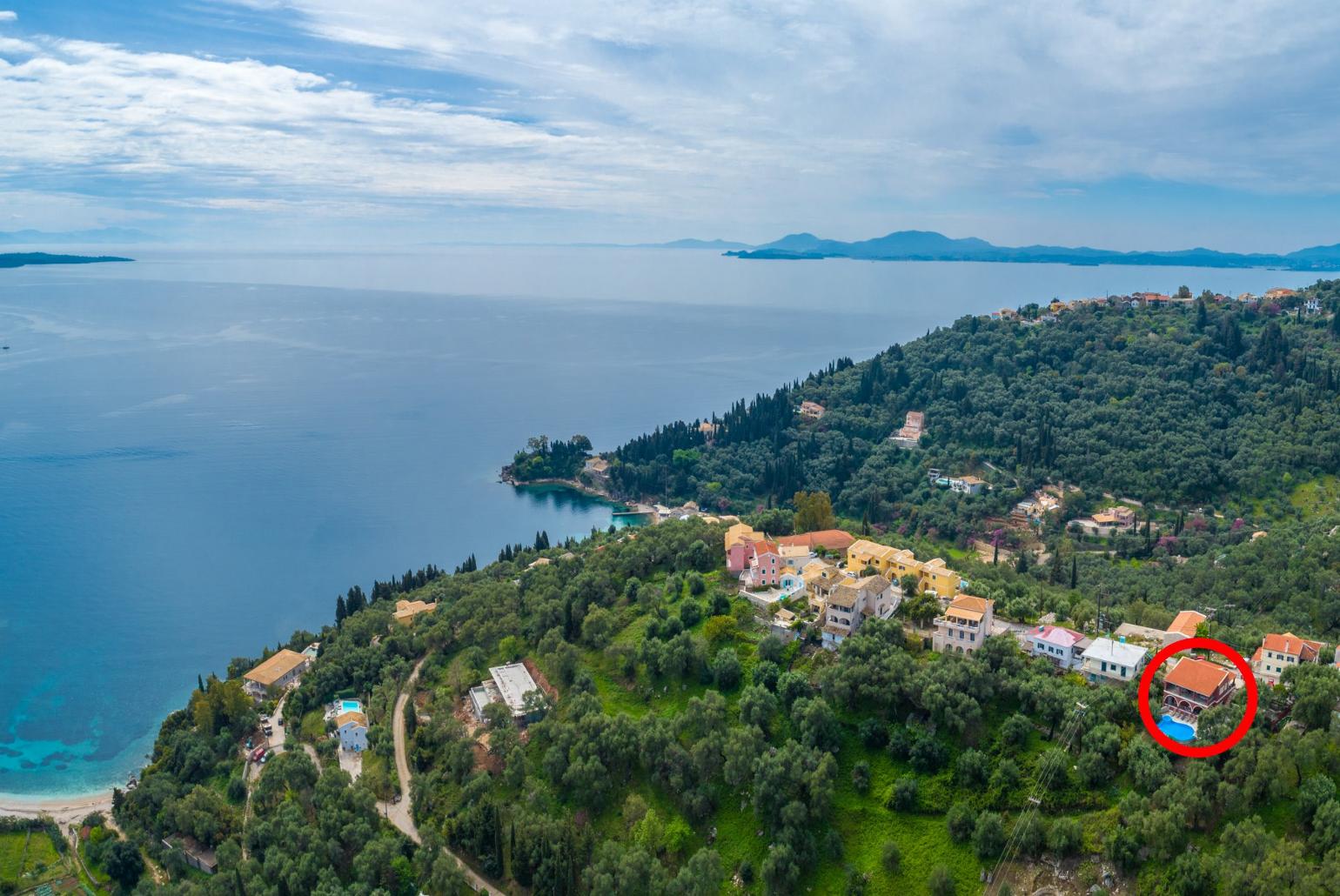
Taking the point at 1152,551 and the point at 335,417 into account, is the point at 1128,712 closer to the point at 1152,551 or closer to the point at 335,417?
the point at 1152,551

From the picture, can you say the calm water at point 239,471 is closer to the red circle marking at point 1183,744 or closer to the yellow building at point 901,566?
the yellow building at point 901,566

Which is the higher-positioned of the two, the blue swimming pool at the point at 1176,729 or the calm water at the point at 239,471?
the blue swimming pool at the point at 1176,729

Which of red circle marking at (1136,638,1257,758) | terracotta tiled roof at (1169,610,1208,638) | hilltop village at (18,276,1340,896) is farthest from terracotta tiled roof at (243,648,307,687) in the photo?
terracotta tiled roof at (1169,610,1208,638)

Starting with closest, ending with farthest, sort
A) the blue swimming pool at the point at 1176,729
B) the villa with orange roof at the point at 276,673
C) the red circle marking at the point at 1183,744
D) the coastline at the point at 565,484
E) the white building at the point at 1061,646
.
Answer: the red circle marking at the point at 1183,744 → the blue swimming pool at the point at 1176,729 → the white building at the point at 1061,646 → the villa with orange roof at the point at 276,673 → the coastline at the point at 565,484

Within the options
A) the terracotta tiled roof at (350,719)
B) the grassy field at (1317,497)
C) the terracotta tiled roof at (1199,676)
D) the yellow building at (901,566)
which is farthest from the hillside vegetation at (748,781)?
the grassy field at (1317,497)

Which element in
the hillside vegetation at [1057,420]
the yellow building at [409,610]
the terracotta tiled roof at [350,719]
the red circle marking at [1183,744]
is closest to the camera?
the red circle marking at [1183,744]

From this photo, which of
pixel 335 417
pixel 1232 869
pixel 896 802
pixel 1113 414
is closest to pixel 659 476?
pixel 1113 414

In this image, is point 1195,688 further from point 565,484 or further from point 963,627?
point 565,484

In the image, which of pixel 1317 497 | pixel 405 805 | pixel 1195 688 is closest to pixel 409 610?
pixel 405 805
